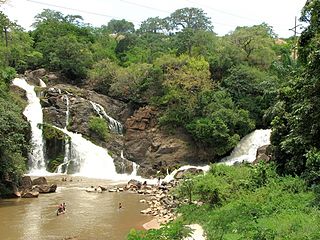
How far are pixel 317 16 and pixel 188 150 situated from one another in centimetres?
2366

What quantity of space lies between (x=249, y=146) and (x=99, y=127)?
13.8 meters

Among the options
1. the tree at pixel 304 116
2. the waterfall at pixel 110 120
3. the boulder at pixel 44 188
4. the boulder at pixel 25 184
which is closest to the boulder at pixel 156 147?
the waterfall at pixel 110 120

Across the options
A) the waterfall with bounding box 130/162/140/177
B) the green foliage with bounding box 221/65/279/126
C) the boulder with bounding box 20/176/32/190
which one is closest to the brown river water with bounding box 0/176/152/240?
the boulder with bounding box 20/176/32/190

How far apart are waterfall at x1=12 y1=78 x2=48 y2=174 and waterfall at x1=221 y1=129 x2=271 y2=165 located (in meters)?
15.9

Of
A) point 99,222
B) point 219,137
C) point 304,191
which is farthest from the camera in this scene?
point 219,137

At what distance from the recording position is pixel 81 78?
4991 centimetres

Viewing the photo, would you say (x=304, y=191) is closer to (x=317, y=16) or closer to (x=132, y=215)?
(x=317, y=16)

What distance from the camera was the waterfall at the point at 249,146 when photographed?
36.8 m

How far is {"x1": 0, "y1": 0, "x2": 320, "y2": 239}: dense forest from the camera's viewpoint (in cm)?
1838

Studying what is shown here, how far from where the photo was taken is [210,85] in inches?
1575

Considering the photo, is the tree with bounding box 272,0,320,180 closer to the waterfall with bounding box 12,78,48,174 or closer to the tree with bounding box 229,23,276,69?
the waterfall with bounding box 12,78,48,174

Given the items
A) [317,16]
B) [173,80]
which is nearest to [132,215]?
[317,16]

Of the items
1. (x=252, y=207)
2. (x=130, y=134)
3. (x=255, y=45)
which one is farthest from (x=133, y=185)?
(x=255, y=45)

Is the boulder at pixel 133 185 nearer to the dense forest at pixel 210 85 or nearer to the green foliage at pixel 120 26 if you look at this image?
the dense forest at pixel 210 85
